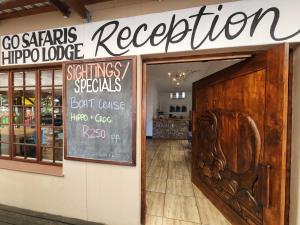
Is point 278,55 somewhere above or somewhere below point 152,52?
below

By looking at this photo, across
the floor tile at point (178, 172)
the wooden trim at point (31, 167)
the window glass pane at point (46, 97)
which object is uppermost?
the window glass pane at point (46, 97)

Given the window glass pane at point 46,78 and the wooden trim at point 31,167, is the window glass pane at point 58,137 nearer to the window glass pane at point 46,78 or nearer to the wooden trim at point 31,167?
the wooden trim at point 31,167

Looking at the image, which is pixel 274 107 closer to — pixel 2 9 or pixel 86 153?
pixel 86 153

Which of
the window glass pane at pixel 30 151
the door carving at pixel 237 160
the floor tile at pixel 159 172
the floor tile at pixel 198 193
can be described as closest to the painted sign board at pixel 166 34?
the door carving at pixel 237 160

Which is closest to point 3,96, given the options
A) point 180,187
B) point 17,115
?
point 17,115

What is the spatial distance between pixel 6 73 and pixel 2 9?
0.87m

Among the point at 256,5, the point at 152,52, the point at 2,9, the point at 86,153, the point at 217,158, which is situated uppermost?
the point at 2,9

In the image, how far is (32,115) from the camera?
7.39 feet

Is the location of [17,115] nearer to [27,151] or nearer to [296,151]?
[27,151]

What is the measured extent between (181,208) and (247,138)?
1.36 metres

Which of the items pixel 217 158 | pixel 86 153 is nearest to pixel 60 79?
pixel 86 153

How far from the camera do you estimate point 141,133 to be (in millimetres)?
1787

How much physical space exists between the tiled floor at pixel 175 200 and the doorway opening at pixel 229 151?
0.01 metres

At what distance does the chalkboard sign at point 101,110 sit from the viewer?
172 cm
